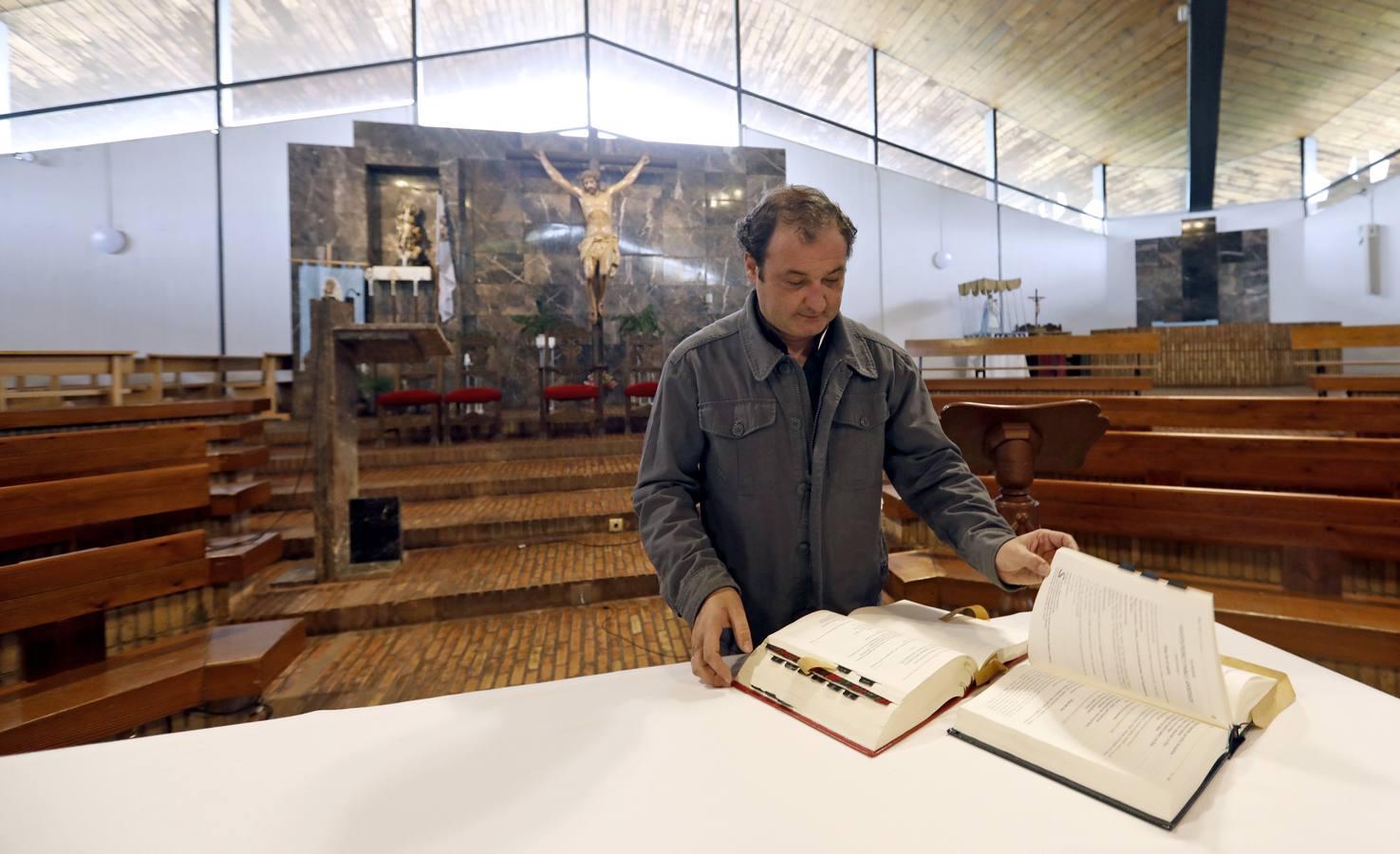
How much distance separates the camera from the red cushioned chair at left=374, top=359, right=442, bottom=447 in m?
5.66

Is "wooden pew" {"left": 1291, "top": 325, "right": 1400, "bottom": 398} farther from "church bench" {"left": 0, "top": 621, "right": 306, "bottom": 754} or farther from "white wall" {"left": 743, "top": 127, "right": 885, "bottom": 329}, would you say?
"white wall" {"left": 743, "top": 127, "right": 885, "bottom": 329}

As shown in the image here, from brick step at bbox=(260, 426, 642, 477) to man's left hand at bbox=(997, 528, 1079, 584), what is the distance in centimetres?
499

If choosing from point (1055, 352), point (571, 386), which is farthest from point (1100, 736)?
point (571, 386)

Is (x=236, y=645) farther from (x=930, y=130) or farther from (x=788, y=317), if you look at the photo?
(x=930, y=130)

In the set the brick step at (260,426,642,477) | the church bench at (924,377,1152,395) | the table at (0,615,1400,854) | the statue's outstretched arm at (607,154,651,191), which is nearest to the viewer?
the table at (0,615,1400,854)

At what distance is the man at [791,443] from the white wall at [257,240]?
749cm

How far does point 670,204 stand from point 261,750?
789 cm

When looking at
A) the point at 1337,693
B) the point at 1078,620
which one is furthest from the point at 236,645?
the point at 1337,693

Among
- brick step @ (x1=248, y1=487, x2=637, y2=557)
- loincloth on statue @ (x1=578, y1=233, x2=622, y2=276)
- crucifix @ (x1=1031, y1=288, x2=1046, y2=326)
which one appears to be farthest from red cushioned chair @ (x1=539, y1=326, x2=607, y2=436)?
crucifix @ (x1=1031, y1=288, x2=1046, y2=326)

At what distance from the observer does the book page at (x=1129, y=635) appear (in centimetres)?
67

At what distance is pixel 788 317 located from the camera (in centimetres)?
113

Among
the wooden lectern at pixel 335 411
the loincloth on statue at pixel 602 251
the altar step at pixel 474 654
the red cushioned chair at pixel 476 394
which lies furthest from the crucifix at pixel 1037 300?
the wooden lectern at pixel 335 411

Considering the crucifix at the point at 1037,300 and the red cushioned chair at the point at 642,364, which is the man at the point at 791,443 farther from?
the crucifix at the point at 1037,300

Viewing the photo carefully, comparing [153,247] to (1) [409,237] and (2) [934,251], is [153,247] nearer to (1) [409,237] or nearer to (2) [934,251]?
(1) [409,237]
